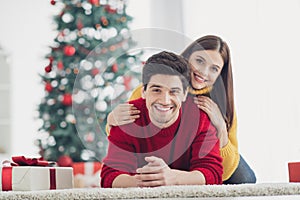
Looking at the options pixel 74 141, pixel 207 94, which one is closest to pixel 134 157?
pixel 207 94

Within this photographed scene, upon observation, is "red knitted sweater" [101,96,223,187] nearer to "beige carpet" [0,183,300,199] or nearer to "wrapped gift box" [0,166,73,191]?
"wrapped gift box" [0,166,73,191]

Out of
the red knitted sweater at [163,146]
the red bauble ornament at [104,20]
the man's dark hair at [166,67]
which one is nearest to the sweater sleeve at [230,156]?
the red knitted sweater at [163,146]

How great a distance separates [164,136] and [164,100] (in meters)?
0.09

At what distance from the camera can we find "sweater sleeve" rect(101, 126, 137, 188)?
126 centimetres

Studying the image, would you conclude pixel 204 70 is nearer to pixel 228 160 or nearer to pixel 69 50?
pixel 228 160

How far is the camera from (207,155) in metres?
1.28

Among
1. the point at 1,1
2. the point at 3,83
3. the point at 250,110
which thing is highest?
the point at 1,1

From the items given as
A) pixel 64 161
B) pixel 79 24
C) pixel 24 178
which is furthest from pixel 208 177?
pixel 79 24

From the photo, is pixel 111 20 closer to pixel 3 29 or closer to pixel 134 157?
pixel 3 29

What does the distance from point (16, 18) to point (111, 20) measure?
92 centimetres

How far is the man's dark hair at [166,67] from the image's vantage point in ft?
4.25

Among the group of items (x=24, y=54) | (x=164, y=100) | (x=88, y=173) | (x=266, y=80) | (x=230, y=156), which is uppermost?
(x=24, y=54)

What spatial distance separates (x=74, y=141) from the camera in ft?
9.16

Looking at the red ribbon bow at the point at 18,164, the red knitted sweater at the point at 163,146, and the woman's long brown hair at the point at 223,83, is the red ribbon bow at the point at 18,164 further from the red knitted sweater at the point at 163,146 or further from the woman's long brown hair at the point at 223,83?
the woman's long brown hair at the point at 223,83
